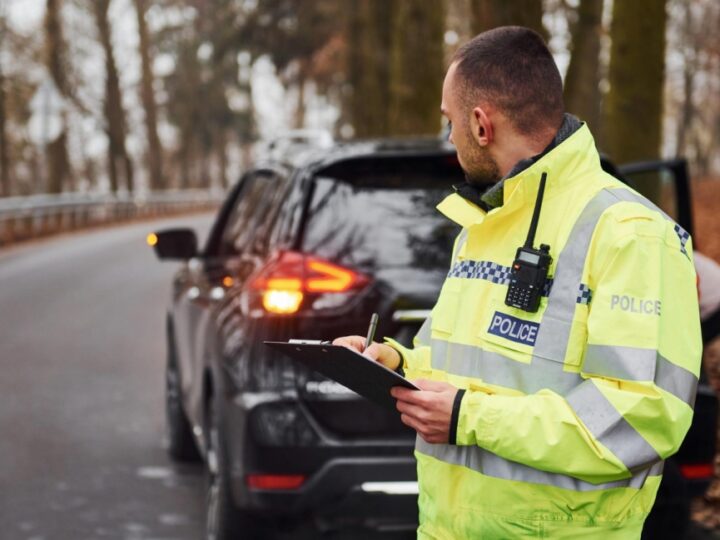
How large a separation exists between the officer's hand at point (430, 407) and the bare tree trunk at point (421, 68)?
14929 mm

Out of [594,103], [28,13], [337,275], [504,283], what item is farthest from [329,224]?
[28,13]

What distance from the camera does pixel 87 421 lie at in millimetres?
8398

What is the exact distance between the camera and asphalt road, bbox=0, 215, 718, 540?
607 cm

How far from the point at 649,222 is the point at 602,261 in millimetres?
114

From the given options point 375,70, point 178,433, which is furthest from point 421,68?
point 178,433

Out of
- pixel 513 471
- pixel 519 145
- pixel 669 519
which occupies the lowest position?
pixel 669 519

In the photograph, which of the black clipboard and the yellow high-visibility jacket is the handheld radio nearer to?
the yellow high-visibility jacket

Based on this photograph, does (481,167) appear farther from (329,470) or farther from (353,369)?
(329,470)

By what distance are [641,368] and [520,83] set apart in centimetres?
63

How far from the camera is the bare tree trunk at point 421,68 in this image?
17312mm

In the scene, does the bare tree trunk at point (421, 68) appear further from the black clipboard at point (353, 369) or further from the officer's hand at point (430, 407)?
the officer's hand at point (430, 407)

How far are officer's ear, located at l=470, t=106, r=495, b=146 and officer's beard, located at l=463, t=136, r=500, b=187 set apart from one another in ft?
0.07

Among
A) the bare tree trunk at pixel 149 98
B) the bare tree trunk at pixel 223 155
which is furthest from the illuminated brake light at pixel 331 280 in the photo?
the bare tree trunk at pixel 223 155

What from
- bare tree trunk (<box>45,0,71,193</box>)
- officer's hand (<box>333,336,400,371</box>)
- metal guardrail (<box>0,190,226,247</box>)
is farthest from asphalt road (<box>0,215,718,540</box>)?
bare tree trunk (<box>45,0,71,193</box>)
